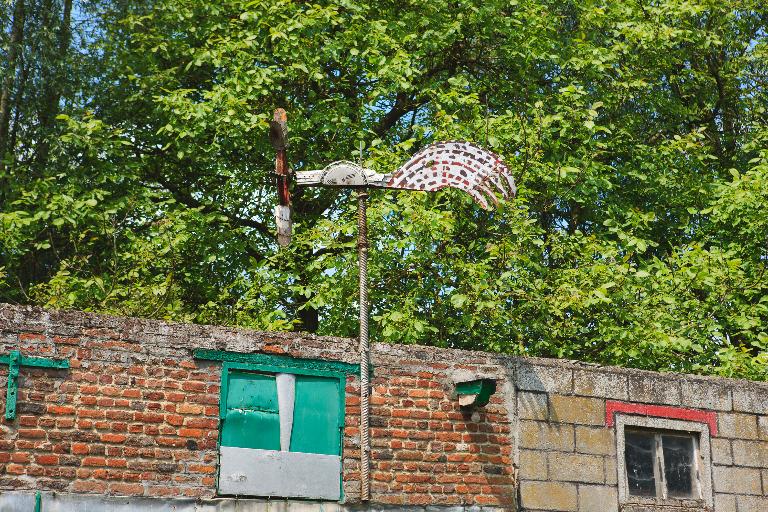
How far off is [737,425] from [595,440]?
1.71 m

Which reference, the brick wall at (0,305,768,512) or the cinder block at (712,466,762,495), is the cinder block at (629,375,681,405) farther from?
the cinder block at (712,466,762,495)

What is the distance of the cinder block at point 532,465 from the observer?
9758mm

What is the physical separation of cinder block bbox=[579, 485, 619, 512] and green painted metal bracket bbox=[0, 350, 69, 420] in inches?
195

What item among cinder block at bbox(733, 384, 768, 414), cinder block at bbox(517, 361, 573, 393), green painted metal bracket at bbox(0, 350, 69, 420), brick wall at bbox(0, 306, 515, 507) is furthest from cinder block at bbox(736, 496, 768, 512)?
green painted metal bracket at bbox(0, 350, 69, 420)

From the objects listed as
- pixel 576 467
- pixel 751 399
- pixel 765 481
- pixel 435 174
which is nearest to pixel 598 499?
pixel 576 467

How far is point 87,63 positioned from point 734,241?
1101 cm

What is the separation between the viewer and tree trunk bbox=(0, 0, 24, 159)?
50.1 feet

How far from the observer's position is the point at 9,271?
15539mm

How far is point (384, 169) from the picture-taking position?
14.3 m

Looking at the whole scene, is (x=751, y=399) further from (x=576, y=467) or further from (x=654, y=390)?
(x=576, y=467)

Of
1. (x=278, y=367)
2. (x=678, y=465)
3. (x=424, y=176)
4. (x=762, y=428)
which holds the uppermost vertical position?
(x=424, y=176)

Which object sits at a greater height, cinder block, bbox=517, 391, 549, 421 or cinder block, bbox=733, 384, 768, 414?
cinder block, bbox=733, 384, 768, 414

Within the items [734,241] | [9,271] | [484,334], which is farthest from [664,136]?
[9,271]

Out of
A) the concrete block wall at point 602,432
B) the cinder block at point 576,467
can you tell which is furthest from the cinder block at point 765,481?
the cinder block at point 576,467
